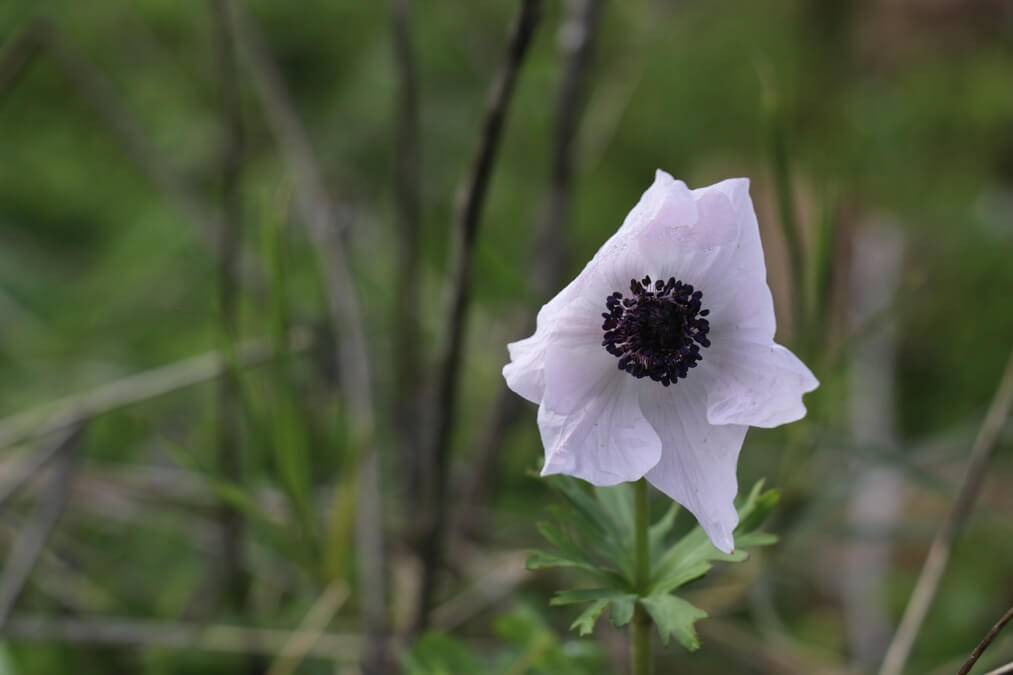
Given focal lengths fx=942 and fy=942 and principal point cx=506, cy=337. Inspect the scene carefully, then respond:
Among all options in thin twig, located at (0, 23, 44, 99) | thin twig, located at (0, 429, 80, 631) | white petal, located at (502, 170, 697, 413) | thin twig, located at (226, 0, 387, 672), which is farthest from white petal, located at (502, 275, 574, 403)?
thin twig, located at (0, 23, 44, 99)

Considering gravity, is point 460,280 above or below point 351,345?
below

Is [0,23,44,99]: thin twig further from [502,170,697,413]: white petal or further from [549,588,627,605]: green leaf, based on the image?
[549,588,627,605]: green leaf

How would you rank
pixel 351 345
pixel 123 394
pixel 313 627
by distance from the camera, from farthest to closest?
1. pixel 351 345
2. pixel 123 394
3. pixel 313 627

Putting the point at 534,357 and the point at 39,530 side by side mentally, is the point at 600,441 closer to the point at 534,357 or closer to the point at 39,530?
the point at 534,357

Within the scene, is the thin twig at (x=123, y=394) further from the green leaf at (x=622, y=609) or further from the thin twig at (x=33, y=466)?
the green leaf at (x=622, y=609)

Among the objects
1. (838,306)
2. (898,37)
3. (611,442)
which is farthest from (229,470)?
(898,37)

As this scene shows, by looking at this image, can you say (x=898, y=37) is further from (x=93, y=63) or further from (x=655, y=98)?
(x=93, y=63)

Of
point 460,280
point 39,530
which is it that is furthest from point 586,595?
point 39,530
